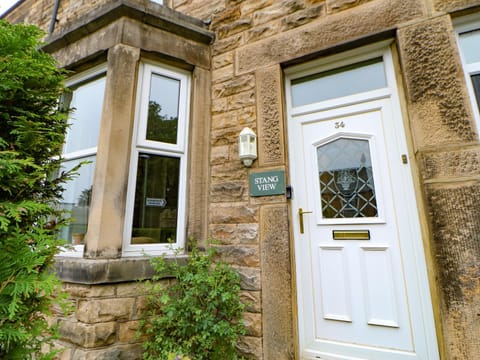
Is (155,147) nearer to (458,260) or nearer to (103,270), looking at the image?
(103,270)

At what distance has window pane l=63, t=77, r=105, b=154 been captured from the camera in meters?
2.78

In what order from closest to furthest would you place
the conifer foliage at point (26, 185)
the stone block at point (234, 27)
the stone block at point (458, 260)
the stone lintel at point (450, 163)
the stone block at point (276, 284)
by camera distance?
1. the conifer foliage at point (26, 185)
2. the stone block at point (458, 260)
3. the stone lintel at point (450, 163)
4. the stone block at point (276, 284)
5. the stone block at point (234, 27)

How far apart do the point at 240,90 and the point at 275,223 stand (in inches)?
58.5

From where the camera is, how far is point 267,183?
2.46m

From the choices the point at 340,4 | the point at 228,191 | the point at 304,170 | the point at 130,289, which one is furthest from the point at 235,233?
the point at 340,4

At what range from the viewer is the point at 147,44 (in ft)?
8.84

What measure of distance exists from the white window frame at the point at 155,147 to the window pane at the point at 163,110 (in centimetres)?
4

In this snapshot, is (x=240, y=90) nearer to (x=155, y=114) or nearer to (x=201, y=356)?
(x=155, y=114)

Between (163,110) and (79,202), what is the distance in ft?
4.25

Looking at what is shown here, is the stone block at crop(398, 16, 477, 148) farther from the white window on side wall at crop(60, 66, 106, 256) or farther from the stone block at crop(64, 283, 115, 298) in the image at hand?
the white window on side wall at crop(60, 66, 106, 256)

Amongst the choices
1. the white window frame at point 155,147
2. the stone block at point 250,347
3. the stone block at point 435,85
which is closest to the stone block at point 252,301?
the stone block at point 250,347

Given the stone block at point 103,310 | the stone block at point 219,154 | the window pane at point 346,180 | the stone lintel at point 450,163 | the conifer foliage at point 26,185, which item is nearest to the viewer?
the conifer foliage at point 26,185

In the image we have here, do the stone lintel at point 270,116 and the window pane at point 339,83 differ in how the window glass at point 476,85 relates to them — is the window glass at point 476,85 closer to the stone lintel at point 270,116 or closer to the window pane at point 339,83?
the window pane at point 339,83

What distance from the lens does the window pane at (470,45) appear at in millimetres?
2076
